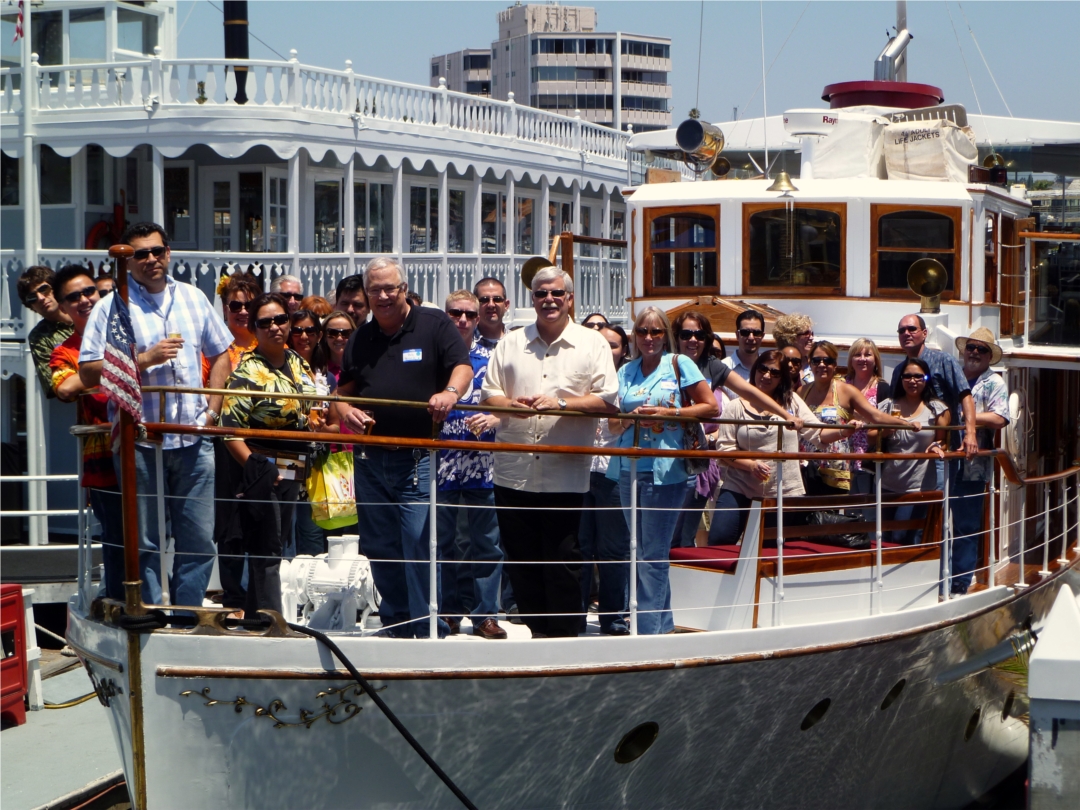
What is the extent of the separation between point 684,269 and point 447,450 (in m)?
4.44

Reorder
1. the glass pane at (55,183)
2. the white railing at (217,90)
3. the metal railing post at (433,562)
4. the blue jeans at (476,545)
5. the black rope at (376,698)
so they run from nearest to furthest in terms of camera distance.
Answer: the black rope at (376,698)
the metal railing post at (433,562)
the blue jeans at (476,545)
the white railing at (217,90)
the glass pane at (55,183)

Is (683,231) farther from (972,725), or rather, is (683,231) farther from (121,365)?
(121,365)

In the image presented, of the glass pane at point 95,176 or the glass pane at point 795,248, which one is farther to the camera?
the glass pane at point 95,176

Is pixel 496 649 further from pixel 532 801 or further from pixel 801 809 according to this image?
pixel 801 809

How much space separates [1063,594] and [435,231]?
15.7 metres

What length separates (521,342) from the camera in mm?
5680

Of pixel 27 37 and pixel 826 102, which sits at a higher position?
pixel 27 37

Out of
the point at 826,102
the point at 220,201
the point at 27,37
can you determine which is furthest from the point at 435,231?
the point at 826,102

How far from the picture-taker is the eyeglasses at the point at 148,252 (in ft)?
17.8

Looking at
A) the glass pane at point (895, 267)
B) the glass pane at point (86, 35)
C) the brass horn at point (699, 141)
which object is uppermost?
the glass pane at point (86, 35)

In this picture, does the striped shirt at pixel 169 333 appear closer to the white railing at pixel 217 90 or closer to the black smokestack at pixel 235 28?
the white railing at pixel 217 90

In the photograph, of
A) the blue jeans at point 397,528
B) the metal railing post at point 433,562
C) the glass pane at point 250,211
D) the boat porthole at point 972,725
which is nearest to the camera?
the metal railing post at point 433,562

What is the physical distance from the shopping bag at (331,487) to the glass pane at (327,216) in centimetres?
1215

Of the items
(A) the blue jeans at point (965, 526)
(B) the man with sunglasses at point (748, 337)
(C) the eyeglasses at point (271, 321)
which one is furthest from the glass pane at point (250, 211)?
(A) the blue jeans at point (965, 526)
